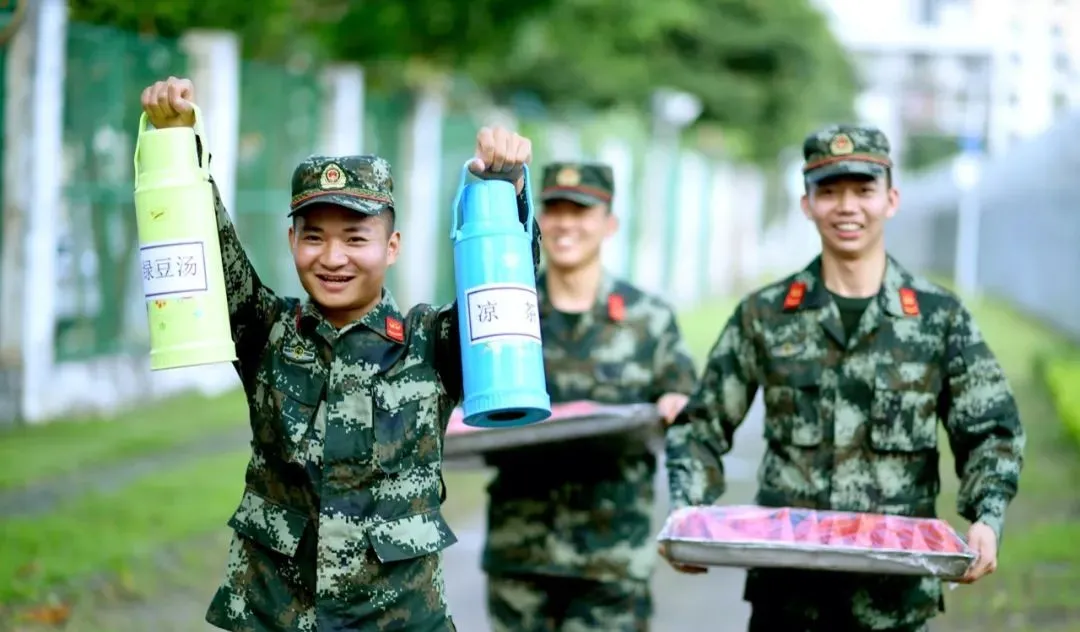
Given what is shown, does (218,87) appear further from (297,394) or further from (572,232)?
(297,394)

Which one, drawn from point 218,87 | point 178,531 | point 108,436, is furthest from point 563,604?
point 218,87

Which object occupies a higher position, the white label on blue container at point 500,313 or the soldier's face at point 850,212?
the soldier's face at point 850,212

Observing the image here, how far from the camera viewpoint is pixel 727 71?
136ft

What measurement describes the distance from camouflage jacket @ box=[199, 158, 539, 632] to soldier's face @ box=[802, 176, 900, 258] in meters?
1.16

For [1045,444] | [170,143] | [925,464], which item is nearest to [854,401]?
[925,464]

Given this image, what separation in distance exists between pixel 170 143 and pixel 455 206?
63 centimetres

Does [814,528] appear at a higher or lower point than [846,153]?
lower

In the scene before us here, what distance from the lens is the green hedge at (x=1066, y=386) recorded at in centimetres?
1243

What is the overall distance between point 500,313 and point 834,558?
1048mm

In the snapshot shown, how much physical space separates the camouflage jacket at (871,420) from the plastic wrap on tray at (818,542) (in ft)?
0.69

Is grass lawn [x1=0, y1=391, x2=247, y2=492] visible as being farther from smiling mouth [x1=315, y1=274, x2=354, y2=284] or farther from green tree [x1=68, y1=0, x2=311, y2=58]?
smiling mouth [x1=315, y1=274, x2=354, y2=284]

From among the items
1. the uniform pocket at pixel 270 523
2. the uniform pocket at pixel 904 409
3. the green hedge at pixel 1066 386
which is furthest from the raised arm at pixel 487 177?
the green hedge at pixel 1066 386

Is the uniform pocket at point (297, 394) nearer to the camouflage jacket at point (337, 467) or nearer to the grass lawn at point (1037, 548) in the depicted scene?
the camouflage jacket at point (337, 467)

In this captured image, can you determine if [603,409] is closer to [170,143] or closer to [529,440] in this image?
[529,440]
